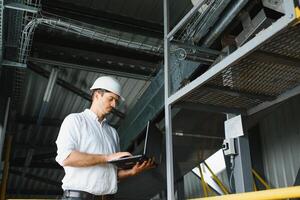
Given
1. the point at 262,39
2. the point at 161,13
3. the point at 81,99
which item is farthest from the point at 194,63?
the point at 81,99

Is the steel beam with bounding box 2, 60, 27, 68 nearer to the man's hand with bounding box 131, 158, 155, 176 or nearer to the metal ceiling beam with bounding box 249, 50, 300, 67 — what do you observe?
the man's hand with bounding box 131, 158, 155, 176

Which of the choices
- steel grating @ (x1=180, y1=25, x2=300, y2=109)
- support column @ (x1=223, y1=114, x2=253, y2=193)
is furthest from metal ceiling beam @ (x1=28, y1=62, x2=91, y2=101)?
support column @ (x1=223, y1=114, x2=253, y2=193)

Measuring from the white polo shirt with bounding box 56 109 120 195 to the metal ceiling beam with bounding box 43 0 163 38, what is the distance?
4.38 feet

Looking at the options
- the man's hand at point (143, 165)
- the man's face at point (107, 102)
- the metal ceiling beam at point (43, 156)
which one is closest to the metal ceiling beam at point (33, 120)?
the metal ceiling beam at point (43, 156)

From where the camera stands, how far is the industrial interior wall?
308 centimetres

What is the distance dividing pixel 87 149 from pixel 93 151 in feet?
0.13

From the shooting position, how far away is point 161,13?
3455 mm

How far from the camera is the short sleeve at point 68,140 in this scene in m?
1.95

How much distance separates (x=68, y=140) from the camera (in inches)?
78.6

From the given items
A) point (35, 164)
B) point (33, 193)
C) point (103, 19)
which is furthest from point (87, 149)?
point (33, 193)

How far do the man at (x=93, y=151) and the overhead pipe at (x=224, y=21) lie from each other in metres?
0.70

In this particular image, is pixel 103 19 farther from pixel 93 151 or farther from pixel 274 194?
pixel 274 194

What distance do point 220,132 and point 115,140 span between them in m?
1.00

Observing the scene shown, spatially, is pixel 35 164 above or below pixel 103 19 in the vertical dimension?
below
